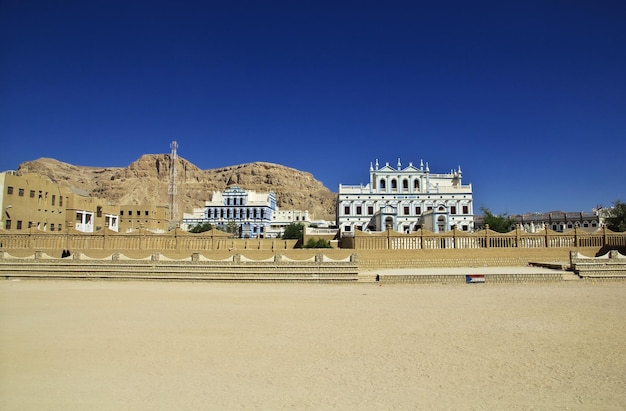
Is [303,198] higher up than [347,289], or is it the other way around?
[303,198]

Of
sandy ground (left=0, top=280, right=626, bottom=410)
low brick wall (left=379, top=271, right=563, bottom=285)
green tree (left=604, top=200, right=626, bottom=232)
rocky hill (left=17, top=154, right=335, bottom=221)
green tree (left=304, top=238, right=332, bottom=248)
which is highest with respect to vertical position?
rocky hill (left=17, top=154, right=335, bottom=221)

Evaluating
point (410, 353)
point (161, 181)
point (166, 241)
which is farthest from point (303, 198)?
point (410, 353)

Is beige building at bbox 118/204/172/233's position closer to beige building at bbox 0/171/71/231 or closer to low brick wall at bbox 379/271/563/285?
beige building at bbox 0/171/71/231

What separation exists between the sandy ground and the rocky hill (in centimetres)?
13182

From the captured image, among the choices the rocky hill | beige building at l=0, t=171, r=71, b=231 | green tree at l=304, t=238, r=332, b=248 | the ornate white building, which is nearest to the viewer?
green tree at l=304, t=238, r=332, b=248

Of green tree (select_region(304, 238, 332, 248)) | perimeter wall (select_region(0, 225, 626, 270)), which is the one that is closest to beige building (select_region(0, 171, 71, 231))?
perimeter wall (select_region(0, 225, 626, 270))

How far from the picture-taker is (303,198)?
6053 inches

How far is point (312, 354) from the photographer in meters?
7.50

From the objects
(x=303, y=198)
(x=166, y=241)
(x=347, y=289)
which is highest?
(x=303, y=198)

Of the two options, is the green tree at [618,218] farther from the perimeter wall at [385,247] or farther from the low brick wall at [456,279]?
the low brick wall at [456,279]

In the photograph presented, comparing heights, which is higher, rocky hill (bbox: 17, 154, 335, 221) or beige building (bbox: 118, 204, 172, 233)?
rocky hill (bbox: 17, 154, 335, 221)

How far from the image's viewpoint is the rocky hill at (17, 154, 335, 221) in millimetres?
147500

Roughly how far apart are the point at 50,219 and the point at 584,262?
49632 mm

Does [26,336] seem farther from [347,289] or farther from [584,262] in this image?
[584,262]
